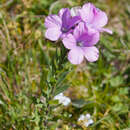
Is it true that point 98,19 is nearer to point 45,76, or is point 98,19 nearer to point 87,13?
point 87,13

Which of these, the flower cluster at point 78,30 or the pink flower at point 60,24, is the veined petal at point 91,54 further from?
the pink flower at point 60,24

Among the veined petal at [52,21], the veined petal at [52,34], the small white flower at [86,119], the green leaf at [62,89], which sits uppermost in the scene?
the veined petal at [52,21]

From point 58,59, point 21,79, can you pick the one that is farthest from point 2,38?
point 58,59

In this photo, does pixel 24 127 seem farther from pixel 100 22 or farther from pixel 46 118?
pixel 100 22

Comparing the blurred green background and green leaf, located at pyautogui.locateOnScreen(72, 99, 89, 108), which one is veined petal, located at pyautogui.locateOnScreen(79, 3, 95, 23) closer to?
the blurred green background

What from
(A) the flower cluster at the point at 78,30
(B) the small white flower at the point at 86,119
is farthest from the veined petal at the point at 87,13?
(B) the small white flower at the point at 86,119

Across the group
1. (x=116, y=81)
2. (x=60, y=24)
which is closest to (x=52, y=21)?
(x=60, y=24)

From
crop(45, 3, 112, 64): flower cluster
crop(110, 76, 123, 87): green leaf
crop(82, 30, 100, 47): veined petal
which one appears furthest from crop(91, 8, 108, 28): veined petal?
crop(110, 76, 123, 87): green leaf
